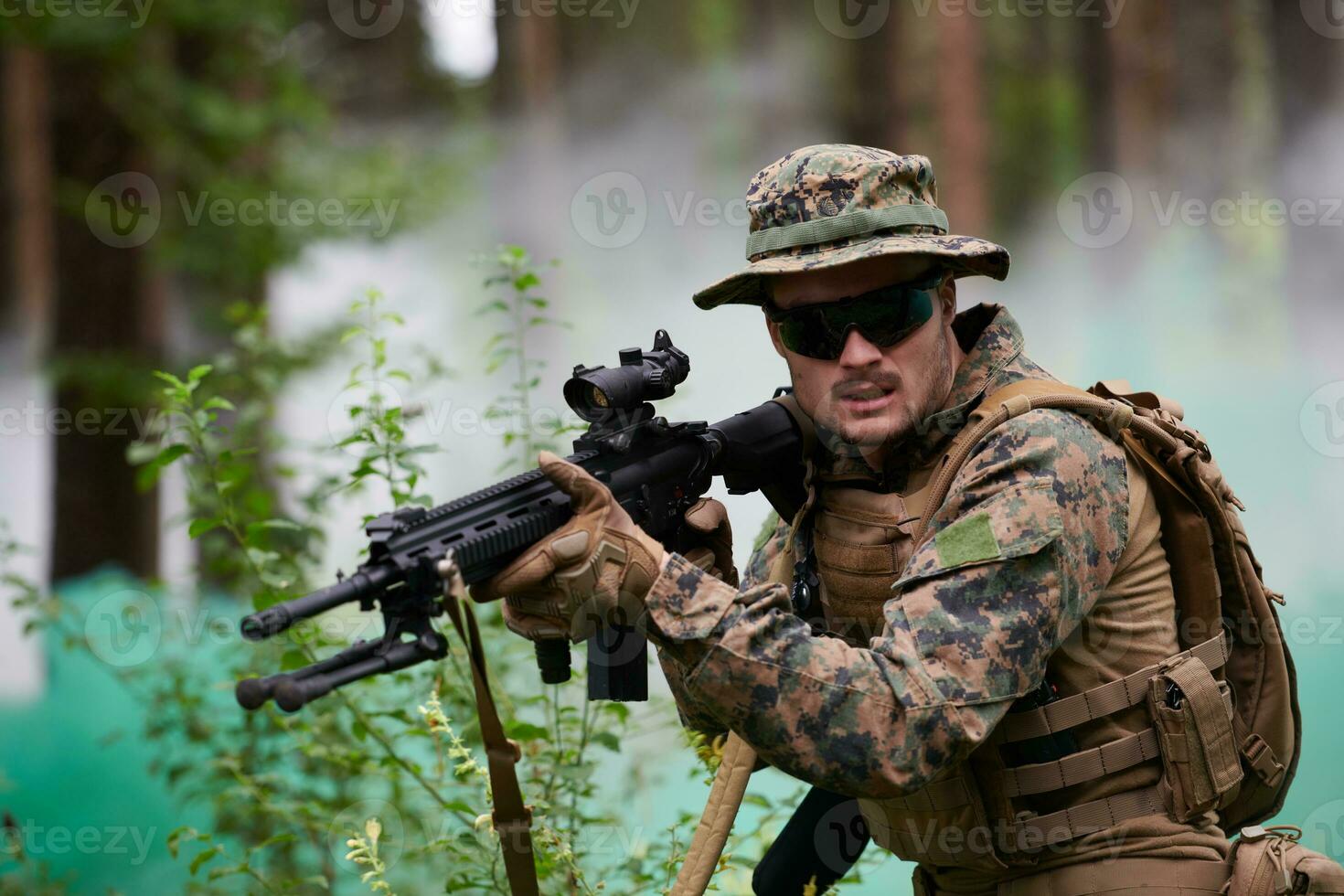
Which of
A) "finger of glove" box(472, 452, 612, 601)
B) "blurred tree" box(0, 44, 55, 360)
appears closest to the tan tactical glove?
"finger of glove" box(472, 452, 612, 601)

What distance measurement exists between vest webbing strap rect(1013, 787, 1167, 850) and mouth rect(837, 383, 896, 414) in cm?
94

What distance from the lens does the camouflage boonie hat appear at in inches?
104

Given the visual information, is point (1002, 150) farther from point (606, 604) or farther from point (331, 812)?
point (606, 604)

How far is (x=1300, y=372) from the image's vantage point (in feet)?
32.9

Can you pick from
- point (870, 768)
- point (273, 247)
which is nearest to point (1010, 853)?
point (870, 768)

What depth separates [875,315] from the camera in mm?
2676
